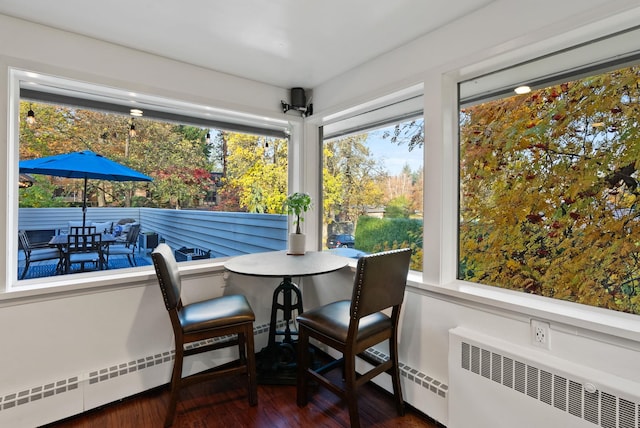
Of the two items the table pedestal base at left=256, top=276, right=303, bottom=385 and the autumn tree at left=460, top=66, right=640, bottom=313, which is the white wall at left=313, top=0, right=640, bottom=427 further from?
the table pedestal base at left=256, top=276, right=303, bottom=385

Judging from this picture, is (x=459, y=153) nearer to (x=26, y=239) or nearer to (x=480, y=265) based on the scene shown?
(x=480, y=265)

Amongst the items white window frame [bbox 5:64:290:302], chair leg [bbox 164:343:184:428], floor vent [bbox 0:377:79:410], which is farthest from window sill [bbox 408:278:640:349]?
floor vent [bbox 0:377:79:410]

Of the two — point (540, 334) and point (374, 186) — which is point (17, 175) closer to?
point (374, 186)

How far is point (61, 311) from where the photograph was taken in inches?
74.7

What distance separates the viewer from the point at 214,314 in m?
1.94

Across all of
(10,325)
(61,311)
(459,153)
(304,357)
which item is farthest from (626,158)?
(10,325)

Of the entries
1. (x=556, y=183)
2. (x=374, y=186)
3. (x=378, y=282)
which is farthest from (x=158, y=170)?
(x=556, y=183)

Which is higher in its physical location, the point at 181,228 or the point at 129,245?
the point at 181,228

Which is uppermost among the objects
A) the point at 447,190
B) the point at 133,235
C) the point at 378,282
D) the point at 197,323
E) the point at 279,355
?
the point at 447,190

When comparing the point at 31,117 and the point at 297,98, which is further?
the point at 297,98

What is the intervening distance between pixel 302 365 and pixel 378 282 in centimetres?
77

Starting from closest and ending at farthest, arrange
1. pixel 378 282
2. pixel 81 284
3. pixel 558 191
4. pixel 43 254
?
1. pixel 558 191
2. pixel 378 282
3. pixel 81 284
4. pixel 43 254

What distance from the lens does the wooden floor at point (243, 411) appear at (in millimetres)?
1851

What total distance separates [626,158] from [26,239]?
10.8 ft
